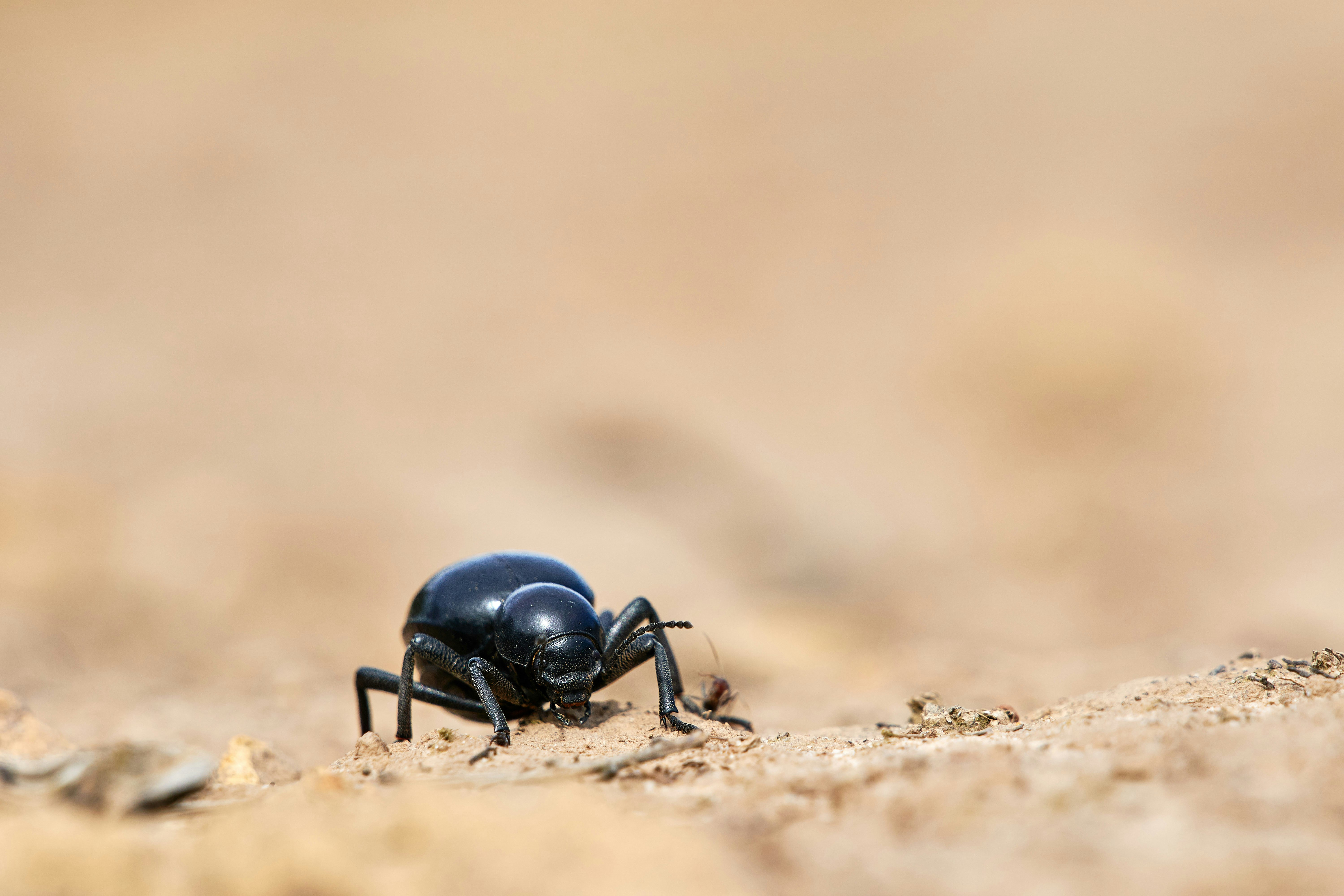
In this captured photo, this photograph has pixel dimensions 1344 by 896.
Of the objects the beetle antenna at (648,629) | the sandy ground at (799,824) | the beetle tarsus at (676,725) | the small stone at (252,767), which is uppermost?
the beetle antenna at (648,629)

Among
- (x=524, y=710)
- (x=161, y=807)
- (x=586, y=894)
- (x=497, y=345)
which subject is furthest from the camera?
(x=497, y=345)

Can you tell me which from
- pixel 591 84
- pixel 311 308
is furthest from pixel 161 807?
pixel 591 84

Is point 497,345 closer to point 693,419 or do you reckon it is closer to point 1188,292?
point 693,419

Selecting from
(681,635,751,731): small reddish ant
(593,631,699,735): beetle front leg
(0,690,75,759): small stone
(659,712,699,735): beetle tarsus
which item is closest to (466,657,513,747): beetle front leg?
(593,631,699,735): beetle front leg

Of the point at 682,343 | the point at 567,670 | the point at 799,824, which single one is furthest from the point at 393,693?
the point at 682,343

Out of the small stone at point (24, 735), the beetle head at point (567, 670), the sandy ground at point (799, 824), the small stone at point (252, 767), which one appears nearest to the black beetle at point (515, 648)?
the beetle head at point (567, 670)

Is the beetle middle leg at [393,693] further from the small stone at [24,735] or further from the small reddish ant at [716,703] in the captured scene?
the small stone at [24,735]

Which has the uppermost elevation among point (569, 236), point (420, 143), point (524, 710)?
point (420, 143)
